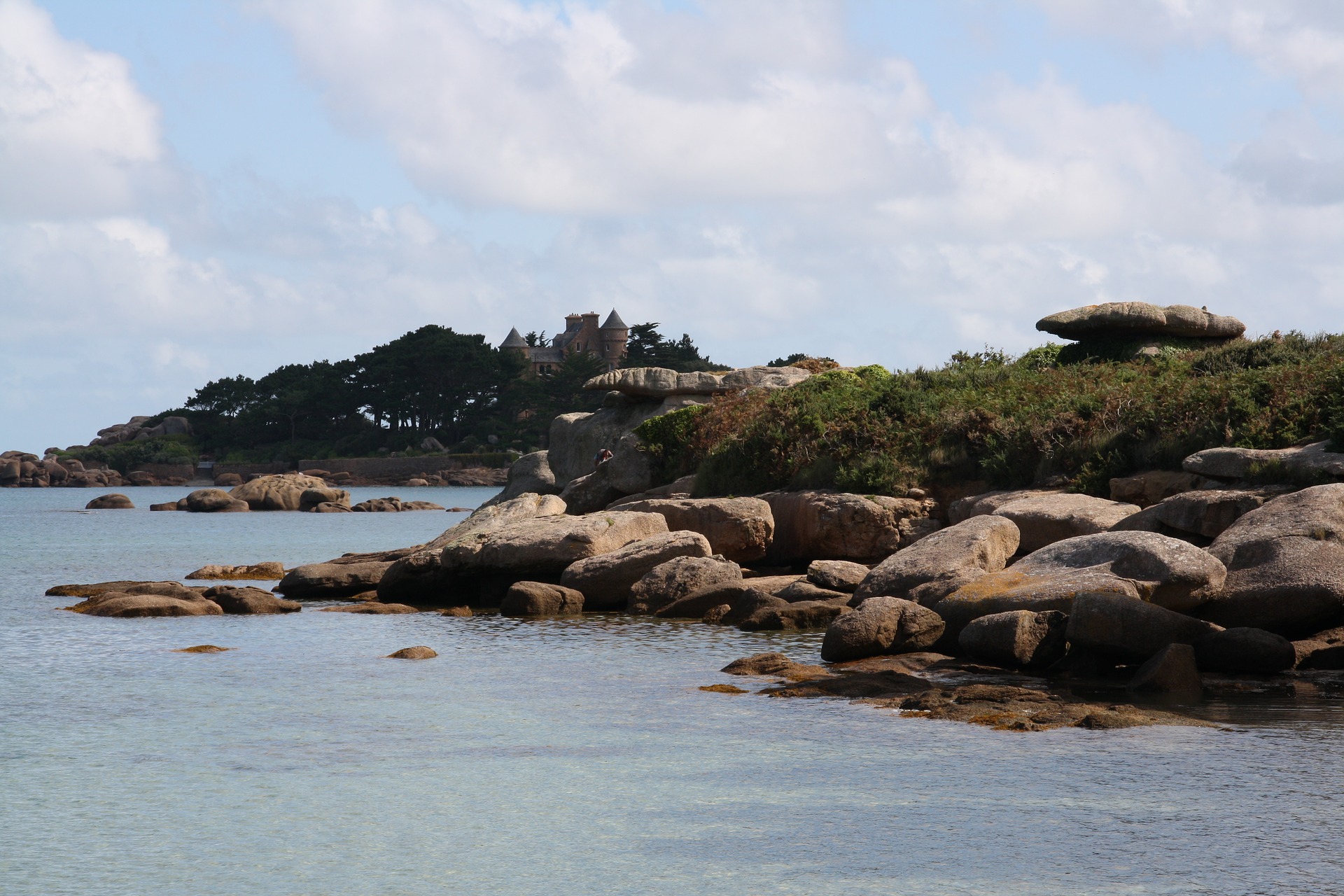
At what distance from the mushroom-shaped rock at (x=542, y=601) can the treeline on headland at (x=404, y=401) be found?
80015 millimetres

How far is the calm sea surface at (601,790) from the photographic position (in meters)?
8.30

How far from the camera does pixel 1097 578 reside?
1535 cm

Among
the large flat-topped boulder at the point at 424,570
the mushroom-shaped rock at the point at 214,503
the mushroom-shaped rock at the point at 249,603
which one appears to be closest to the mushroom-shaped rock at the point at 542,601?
the large flat-topped boulder at the point at 424,570

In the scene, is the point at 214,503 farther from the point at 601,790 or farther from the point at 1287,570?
the point at 601,790

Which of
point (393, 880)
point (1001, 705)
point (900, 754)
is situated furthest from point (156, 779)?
point (1001, 705)

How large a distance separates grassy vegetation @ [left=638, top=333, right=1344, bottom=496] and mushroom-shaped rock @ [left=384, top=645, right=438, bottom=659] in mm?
10959

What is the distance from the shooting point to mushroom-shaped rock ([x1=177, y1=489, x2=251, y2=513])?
75.6m

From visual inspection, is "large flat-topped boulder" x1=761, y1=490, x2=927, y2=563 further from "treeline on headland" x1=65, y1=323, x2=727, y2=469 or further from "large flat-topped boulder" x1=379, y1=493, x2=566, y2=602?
"treeline on headland" x1=65, y1=323, x2=727, y2=469

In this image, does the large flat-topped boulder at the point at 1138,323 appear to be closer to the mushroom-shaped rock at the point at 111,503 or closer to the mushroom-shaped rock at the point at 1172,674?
the mushroom-shaped rock at the point at 1172,674

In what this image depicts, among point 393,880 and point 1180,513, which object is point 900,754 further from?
point 1180,513

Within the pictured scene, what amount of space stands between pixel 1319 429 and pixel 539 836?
16.3 meters

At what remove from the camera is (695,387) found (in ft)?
121

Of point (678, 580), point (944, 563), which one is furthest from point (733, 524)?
point (944, 563)

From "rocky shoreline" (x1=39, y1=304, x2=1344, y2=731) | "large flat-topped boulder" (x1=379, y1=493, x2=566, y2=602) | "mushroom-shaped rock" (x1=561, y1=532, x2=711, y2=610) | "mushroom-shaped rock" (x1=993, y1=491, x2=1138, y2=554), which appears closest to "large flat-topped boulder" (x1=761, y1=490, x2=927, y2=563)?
"rocky shoreline" (x1=39, y1=304, x2=1344, y2=731)
